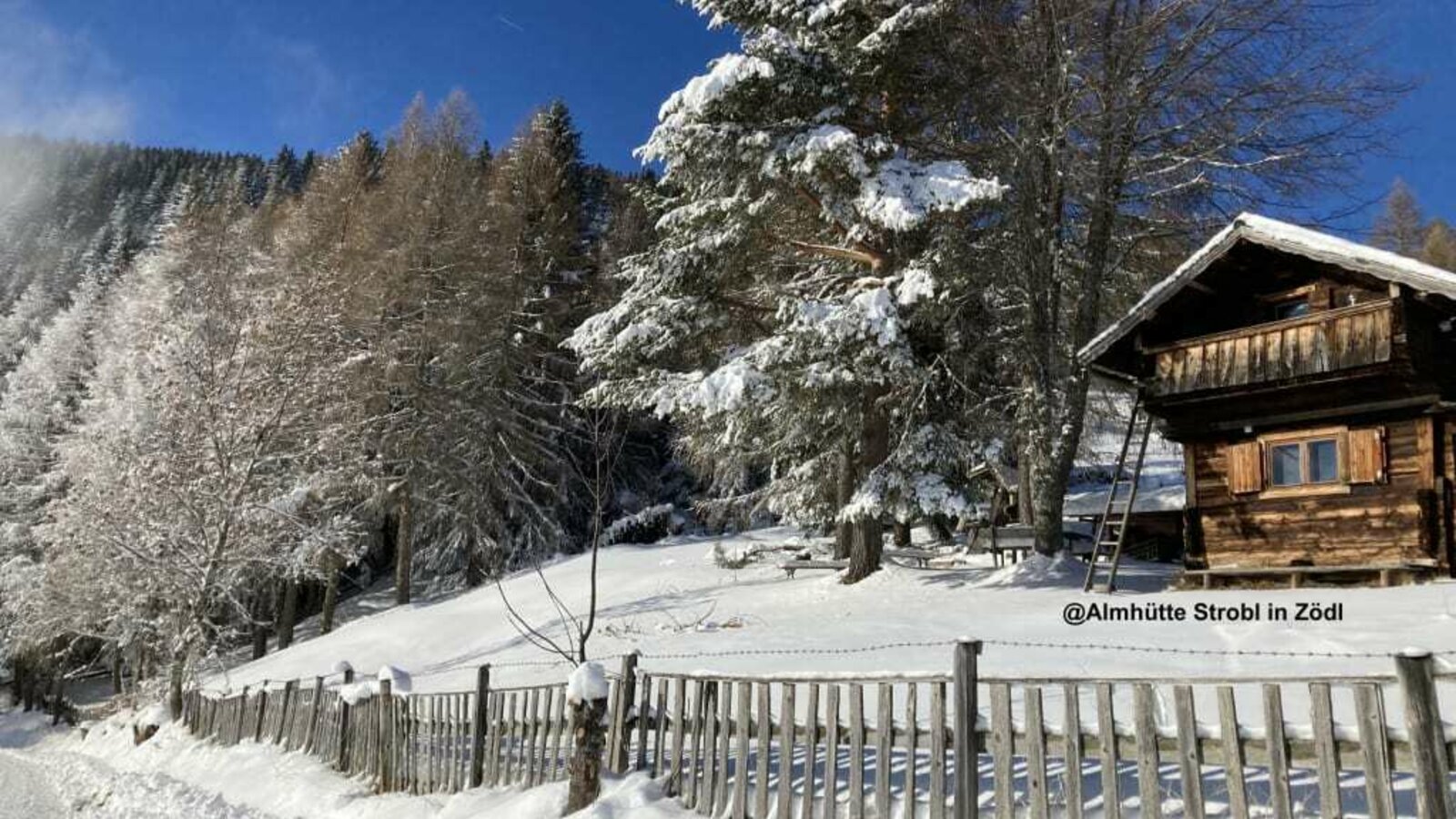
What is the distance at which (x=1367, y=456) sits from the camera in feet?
51.6

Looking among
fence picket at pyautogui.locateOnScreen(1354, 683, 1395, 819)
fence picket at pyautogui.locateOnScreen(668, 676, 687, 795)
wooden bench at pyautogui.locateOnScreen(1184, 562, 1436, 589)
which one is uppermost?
fence picket at pyautogui.locateOnScreen(1354, 683, 1395, 819)

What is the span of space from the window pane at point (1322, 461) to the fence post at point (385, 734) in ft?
49.8

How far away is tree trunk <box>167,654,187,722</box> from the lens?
2002 cm

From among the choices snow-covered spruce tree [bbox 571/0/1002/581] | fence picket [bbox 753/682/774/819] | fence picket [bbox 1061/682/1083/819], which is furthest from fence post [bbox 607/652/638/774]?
snow-covered spruce tree [bbox 571/0/1002/581]

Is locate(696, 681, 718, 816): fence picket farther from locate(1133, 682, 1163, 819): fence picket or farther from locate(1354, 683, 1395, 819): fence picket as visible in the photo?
locate(1354, 683, 1395, 819): fence picket

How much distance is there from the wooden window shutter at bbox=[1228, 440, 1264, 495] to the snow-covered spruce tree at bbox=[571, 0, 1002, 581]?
4.78m

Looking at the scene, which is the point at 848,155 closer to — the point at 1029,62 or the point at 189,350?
the point at 1029,62

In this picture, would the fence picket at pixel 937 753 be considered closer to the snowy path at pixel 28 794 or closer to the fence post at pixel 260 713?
the snowy path at pixel 28 794

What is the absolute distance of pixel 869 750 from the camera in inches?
301

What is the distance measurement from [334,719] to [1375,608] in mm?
14031

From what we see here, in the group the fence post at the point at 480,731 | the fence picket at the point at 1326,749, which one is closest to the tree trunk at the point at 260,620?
the fence post at the point at 480,731

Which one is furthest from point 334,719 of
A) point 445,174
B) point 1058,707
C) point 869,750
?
point 445,174

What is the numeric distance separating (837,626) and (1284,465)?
877 cm

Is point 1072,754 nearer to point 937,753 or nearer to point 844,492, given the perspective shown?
point 937,753
